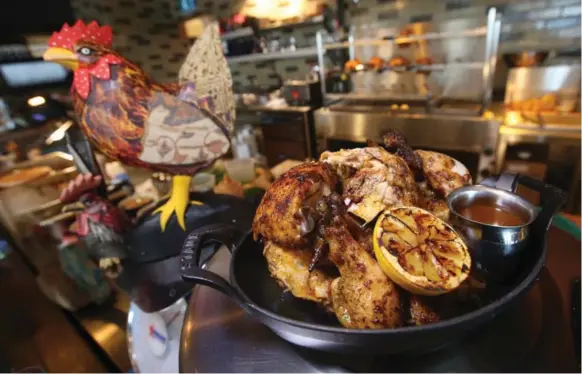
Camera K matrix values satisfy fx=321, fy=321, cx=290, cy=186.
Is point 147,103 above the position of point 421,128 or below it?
above

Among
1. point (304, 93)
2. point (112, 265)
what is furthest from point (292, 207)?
point (304, 93)

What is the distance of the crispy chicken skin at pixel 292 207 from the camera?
658 mm

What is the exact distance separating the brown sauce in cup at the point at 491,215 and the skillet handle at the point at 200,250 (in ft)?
1.66

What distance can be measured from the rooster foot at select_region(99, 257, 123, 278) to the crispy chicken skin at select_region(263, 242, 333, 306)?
80 cm

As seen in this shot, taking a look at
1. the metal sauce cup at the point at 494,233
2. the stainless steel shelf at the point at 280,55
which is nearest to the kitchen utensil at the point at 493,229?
the metal sauce cup at the point at 494,233

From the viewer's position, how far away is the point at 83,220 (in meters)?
1.10

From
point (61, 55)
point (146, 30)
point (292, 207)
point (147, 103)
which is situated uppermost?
point (146, 30)

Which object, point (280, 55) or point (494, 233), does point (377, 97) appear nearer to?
point (280, 55)

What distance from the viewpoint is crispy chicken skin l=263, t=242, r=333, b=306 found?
64cm

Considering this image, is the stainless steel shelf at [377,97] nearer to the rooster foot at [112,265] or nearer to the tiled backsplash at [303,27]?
the tiled backsplash at [303,27]

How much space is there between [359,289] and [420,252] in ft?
0.40

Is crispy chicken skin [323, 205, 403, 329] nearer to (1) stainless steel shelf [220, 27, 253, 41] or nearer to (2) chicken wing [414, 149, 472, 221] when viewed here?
(2) chicken wing [414, 149, 472, 221]

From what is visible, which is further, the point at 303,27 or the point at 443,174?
the point at 303,27

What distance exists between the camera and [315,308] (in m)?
0.68
